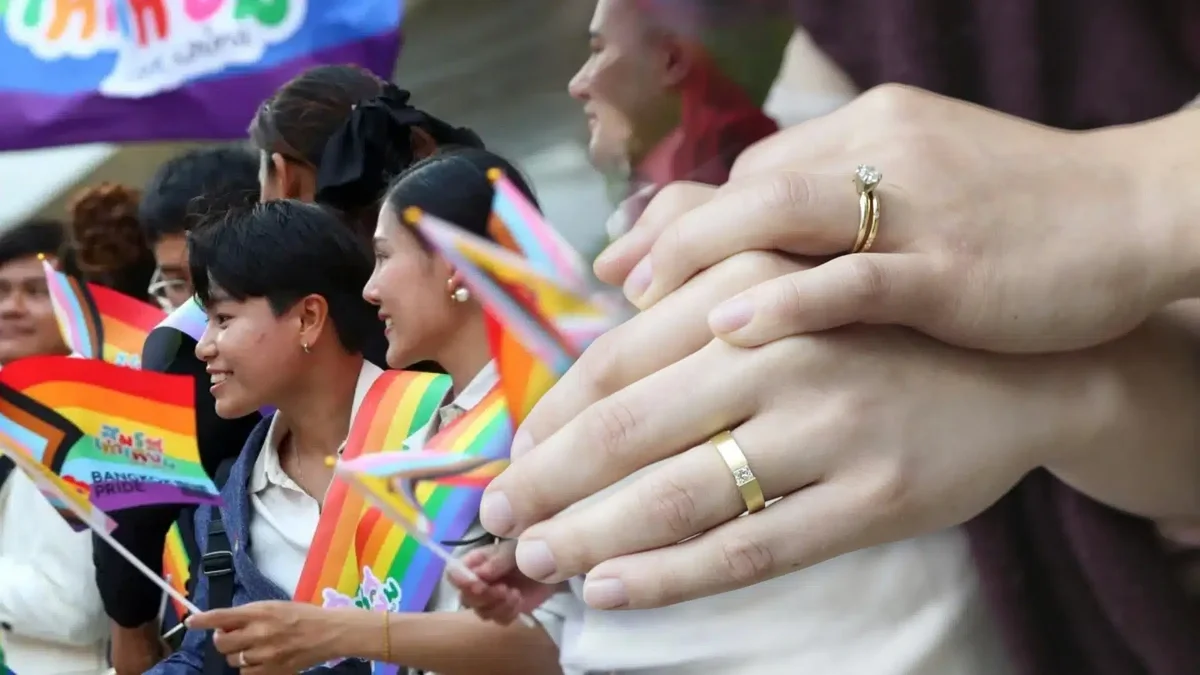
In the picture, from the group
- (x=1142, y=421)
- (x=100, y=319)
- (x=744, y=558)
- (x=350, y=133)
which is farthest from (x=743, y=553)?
(x=100, y=319)

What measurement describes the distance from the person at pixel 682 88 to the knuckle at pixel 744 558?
0.43ft

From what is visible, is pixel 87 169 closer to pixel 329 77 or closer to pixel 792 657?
pixel 329 77

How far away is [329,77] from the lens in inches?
14.7

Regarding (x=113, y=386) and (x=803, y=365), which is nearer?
(x=803, y=365)

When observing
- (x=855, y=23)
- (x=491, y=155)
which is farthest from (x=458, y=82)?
(x=855, y=23)

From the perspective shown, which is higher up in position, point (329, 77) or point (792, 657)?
point (329, 77)

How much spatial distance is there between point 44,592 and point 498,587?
0.86 ft

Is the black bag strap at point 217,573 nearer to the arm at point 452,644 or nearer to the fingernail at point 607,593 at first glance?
the arm at point 452,644

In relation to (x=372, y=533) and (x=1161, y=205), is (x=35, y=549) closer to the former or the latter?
(x=372, y=533)

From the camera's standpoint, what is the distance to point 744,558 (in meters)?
0.22

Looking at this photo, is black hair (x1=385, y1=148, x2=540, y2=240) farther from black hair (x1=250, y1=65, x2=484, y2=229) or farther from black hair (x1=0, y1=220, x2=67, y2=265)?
black hair (x1=0, y1=220, x2=67, y2=265)

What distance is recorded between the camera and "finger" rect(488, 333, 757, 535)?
211 millimetres

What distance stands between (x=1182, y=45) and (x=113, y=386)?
0.44 m

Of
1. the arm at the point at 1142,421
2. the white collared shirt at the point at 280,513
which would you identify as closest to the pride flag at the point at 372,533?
the white collared shirt at the point at 280,513
